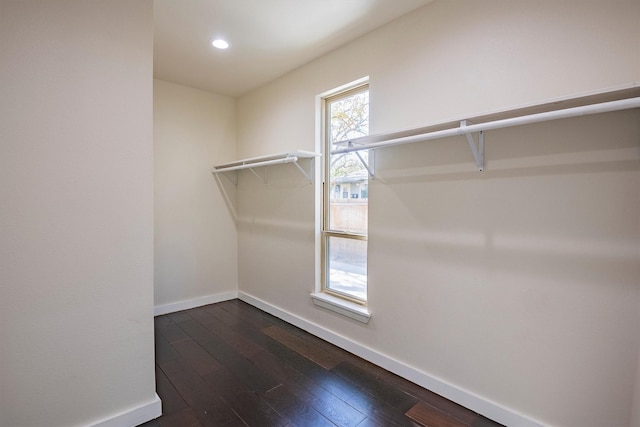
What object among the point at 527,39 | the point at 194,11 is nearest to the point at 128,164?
the point at 194,11

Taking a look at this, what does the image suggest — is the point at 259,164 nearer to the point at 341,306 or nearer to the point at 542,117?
the point at 341,306

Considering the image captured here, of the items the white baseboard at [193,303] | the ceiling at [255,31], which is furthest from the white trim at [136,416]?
the ceiling at [255,31]

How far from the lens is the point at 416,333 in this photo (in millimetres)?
2117

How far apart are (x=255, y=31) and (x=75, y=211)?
1779 millimetres

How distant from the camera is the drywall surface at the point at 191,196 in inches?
135

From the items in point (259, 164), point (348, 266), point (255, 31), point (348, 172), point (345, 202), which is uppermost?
point (255, 31)

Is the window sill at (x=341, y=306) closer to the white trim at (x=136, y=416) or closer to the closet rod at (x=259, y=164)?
the closet rod at (x=259, y=164)

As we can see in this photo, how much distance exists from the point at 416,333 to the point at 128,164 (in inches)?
83.3

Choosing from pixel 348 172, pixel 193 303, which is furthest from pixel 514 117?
pixel 193 303

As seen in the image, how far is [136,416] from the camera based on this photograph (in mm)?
1763

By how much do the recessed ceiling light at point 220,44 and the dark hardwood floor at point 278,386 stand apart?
2.58 meters

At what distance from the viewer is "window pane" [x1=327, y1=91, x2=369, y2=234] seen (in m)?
2.52

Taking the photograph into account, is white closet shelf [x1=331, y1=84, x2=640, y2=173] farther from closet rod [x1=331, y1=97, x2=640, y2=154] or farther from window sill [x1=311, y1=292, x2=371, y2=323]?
window sill [x1=311, y1=292, x2=371, y2=323]

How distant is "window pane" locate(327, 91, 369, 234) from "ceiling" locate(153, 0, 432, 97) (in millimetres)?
522
